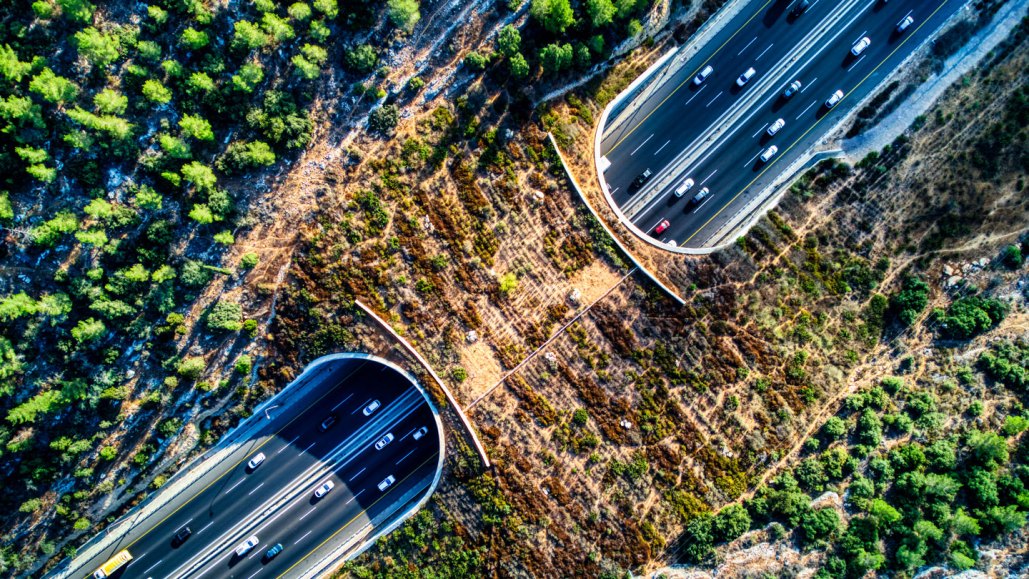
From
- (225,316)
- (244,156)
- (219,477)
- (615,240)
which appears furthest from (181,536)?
(615,240)

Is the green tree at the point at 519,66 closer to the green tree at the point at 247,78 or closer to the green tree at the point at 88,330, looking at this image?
the green tree at the point at 247,78

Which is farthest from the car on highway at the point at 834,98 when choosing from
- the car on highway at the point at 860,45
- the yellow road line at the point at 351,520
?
the yellow road line at the point at 351,520

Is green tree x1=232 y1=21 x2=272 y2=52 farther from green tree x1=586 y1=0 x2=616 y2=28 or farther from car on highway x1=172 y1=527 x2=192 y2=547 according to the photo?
car on highway x1=172 y1=527 x2=192 y2=547

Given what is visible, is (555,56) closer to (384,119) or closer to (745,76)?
(384,119)

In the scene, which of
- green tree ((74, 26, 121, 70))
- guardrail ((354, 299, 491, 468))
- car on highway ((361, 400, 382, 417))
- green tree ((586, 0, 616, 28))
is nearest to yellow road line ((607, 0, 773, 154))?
green tree ((586, 0, 616, 28))

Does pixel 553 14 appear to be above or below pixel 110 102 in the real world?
below

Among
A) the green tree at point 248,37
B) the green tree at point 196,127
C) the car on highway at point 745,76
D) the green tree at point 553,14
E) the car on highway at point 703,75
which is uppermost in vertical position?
the green tree at point 248,37

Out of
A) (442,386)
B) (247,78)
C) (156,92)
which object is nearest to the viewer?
Result: (156,92)
